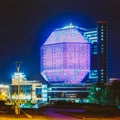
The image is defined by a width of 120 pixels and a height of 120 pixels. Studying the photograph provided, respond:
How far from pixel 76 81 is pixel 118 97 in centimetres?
9307

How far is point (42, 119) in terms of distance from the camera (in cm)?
4316

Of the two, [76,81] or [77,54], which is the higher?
[77,54]

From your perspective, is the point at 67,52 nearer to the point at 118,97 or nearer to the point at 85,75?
the point at 85,75

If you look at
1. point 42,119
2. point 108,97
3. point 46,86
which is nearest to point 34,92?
point 46,86

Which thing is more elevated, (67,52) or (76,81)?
(67,52)

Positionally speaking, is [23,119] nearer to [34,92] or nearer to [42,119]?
[42,119]

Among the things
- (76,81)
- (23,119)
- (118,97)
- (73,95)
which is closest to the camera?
(23,119)

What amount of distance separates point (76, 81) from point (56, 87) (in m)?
12.5

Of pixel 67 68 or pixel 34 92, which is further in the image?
pixel 67 68

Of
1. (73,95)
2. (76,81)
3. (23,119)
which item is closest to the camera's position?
(23,119)

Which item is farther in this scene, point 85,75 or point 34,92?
point 85,75

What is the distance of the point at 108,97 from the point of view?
336 feet

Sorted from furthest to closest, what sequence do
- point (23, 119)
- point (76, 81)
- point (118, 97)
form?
point (76, 81), point (118, 97), point (23, 119)

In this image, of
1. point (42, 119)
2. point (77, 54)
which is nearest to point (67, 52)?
point (77, 54)
